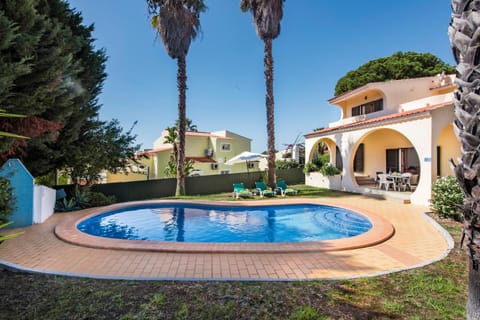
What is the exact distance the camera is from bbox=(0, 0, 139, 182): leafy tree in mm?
7332

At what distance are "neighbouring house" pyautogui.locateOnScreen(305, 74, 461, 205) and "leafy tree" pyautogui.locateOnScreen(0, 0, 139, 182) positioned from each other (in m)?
15.9

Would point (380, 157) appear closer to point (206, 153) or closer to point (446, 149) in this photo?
point (446, 149)

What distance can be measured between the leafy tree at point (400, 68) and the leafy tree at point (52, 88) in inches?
1331

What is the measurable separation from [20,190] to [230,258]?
8875mm

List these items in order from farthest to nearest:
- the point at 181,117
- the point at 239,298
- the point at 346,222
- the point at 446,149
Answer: the point at 181,117 < the point at 446,149 < the point at 346,222 < the point at 239,298

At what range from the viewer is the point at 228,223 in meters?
11.9

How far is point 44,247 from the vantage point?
7.32 meters

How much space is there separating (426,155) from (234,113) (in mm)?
26441

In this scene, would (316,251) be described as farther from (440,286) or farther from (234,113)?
(234,113)

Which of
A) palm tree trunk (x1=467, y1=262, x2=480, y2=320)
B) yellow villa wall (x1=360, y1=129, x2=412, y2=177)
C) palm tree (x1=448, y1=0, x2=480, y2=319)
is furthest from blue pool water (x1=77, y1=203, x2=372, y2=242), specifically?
yellow villa wall (x1=360, y1=129, x2=412, y2=177)

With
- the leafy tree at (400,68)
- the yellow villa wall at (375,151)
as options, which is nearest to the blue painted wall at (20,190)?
the yellow villa wall at (375,151)

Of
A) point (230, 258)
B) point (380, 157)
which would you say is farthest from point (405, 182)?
point (230, 258)

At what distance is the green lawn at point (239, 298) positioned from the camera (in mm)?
3781

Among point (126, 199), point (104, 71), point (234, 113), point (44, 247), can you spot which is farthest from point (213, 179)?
point (234, 113)
